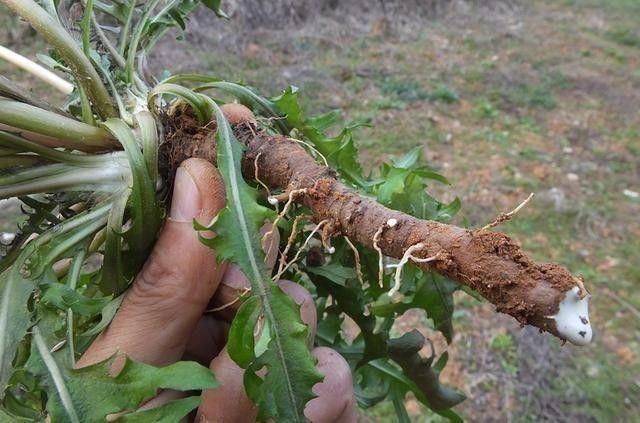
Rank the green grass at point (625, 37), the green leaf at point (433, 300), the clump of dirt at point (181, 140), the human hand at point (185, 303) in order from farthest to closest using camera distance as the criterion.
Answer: the green grass at point (625, 37) < the green leaf at point (433, 300) < the clump of dirt at point (181, 140) < the human hand at point (185, 303)

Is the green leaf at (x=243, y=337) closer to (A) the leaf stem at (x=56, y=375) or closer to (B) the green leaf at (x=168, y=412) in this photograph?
(B) the green leaf at (x=168, y=412)

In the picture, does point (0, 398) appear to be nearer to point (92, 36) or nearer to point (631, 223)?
point (92, 36)

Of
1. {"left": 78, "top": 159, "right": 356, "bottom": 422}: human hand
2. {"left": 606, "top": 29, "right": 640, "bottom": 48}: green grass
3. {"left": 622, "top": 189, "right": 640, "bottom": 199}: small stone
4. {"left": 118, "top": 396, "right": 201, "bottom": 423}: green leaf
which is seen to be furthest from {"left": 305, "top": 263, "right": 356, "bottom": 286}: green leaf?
{"left": 606, "top": 29, "right": 640, "bottom": 48}: green grass

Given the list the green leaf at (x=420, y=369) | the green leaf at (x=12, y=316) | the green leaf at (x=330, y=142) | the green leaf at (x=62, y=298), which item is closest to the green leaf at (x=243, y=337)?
the green leaf at (x=62, y=298)

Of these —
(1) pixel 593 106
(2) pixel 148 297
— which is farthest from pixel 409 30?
(2) pixel 148 297

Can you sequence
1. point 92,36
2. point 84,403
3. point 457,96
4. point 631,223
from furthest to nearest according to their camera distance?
point 457,96 < point 631,223 < point 92,36 < point 84,403

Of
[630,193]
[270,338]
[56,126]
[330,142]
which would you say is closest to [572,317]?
[270,338]

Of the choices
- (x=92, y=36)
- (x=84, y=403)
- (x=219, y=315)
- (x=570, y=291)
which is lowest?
(x=219, y=315)
